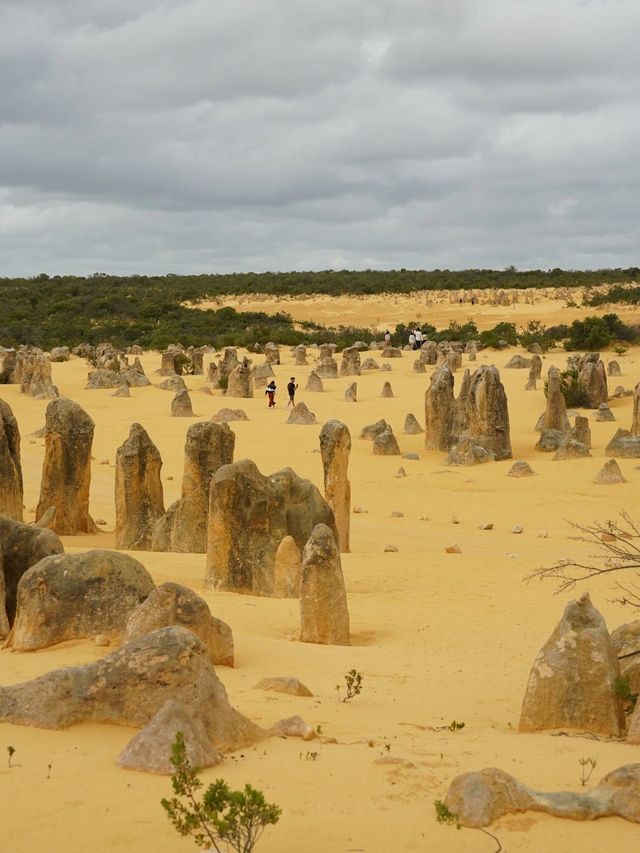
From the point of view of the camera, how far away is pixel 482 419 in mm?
25422

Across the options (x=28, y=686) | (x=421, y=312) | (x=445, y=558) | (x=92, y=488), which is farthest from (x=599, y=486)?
(x=421, y=312)

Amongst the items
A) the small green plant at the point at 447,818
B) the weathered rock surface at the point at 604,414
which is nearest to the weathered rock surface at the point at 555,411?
the weathered rock surface at the point at 604,414

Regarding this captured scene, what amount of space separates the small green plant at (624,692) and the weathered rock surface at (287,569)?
5.40m

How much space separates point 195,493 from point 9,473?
130 inches

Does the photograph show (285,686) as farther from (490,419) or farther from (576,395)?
(576,395)

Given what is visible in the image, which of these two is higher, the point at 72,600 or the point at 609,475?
the point at 72,600

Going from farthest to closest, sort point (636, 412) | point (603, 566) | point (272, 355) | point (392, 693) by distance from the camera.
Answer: point (272, 355) < point (636, 412) < point (603, 566) < point (392, 693)

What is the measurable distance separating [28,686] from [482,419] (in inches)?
790

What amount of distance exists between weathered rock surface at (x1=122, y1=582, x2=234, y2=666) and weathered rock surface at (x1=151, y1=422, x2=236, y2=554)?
7046 millimetres

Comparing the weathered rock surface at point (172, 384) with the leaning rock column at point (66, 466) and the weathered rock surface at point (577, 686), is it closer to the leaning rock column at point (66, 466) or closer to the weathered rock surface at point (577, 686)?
the leaning rock column at point (66, 466)

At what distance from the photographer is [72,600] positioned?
8.36 meters

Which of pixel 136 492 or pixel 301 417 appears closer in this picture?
pixel 136 492

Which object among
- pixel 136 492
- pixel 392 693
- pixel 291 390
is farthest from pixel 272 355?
pixel 392 693

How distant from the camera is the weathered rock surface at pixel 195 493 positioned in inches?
592
